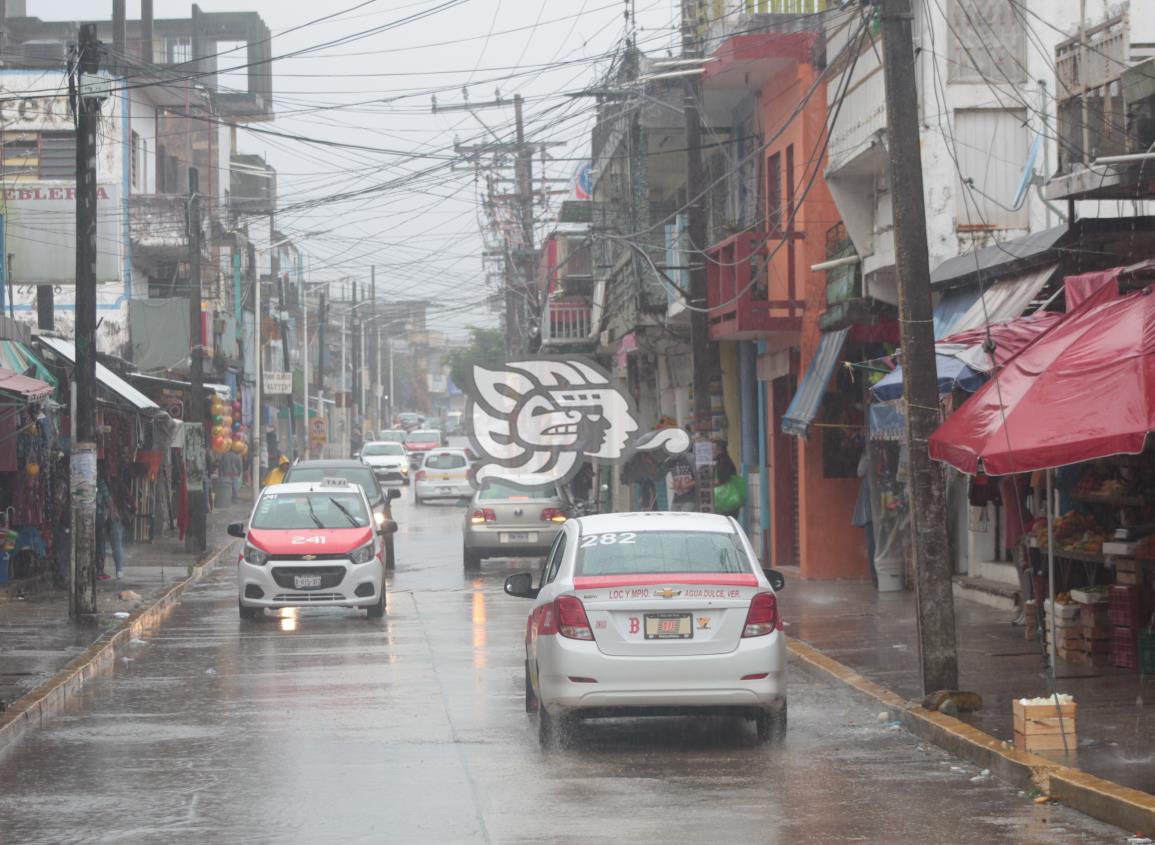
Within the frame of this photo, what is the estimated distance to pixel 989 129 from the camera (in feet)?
69.9

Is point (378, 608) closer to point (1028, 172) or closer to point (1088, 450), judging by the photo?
point (1028, 172)

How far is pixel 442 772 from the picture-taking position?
425 inches

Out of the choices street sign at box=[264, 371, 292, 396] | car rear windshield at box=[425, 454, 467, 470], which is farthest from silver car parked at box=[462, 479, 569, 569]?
street sign at box=[264, 371, 292, 396]

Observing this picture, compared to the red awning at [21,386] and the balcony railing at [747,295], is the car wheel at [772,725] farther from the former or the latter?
the balcony railing at [747,295]

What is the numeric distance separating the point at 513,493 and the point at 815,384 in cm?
717

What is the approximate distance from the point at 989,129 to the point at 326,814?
14.8 metres

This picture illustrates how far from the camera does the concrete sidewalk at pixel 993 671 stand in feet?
34.7

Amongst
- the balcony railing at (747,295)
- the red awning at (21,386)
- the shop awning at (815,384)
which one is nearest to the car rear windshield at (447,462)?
the balcony railing at (747,295)

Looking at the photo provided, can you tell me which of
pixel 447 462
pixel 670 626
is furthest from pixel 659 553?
pixel 447 462

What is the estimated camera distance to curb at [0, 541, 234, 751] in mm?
12719

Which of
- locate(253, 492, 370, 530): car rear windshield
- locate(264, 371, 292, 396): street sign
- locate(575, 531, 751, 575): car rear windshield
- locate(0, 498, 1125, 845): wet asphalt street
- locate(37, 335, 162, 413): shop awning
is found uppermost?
locate(264, 371, 292, 396): street sign

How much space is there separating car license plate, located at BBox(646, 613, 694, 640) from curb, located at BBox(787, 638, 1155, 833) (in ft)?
6.40

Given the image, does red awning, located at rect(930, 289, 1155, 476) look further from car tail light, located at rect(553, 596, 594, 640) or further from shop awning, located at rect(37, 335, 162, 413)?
shop awning, located at rect(37, 335, 162, 413)

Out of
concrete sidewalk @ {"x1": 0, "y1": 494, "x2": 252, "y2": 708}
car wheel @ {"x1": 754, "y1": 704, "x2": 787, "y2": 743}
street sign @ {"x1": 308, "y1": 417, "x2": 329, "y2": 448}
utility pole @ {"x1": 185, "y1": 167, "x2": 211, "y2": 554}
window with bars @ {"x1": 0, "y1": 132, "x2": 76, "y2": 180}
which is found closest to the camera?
car wheel @ {"x1": 754, "y1": 704, "x2": 787, "y2": 743}
